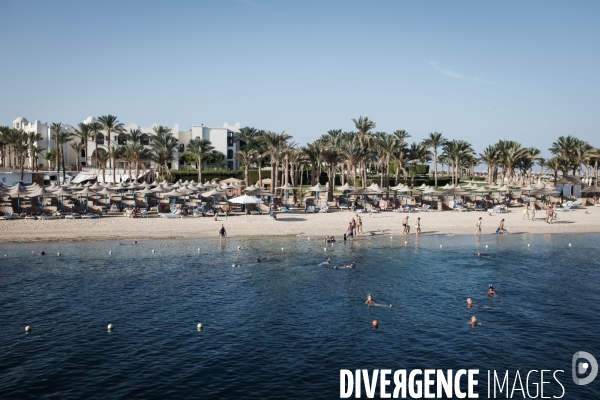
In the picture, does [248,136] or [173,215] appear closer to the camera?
[173,215]

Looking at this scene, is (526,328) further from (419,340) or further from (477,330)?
(419,340)

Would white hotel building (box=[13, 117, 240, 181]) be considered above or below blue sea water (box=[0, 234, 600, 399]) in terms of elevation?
above

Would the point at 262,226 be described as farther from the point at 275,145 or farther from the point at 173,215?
the point at 275,145

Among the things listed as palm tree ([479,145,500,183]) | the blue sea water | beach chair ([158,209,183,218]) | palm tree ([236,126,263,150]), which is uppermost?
palm tree ([236,126,263,150])

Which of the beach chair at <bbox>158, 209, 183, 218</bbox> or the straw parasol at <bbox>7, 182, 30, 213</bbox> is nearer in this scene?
the straw parasol at <bbox>7, 182, 30, 213</bbox>

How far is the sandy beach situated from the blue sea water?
4.97 m

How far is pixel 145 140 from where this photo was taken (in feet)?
305

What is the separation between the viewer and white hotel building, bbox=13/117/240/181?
93.6 metres

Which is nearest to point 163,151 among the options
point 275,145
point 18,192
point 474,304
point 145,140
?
point 145,140

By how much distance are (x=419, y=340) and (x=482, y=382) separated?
10.3 ft

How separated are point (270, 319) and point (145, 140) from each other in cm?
8028

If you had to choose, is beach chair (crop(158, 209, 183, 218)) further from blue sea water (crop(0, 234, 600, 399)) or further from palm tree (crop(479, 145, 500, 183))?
palm tree (crop(479, 145, 500, 183))

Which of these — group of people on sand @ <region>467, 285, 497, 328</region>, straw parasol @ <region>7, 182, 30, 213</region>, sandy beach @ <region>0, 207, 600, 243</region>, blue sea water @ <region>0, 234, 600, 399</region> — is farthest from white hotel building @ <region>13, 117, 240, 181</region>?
group of people on sand @ <region>467, 285, 497, 328</region>

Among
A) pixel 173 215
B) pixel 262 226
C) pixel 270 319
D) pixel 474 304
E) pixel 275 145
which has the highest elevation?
pixel 275 145
